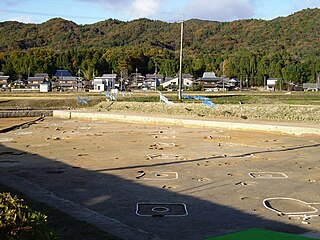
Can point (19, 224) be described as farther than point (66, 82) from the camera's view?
No

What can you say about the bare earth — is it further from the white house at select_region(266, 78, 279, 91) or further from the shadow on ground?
the white house at select_region(266, 78, 279, 91)

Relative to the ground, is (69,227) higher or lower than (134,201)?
higher

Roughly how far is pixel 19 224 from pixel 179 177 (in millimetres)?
7053

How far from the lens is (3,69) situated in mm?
96625

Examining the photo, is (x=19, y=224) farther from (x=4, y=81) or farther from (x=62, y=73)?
(x=62, y=73)

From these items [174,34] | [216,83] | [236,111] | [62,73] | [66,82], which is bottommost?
[236,111]

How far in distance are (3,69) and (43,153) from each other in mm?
87782

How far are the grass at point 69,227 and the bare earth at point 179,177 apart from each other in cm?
90

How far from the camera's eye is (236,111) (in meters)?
29.7

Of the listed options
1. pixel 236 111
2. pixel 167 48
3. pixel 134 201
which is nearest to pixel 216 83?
pixel 236 111

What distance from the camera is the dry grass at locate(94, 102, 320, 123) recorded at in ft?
86.4

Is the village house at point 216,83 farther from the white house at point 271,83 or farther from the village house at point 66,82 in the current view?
the village house at point 66,82

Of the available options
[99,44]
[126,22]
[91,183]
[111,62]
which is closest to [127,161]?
[91,183]

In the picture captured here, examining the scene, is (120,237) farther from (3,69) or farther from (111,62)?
(111,62)
